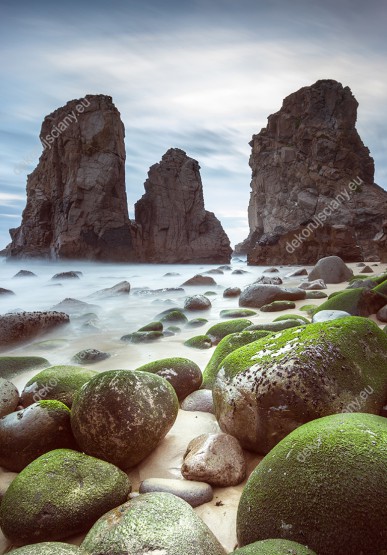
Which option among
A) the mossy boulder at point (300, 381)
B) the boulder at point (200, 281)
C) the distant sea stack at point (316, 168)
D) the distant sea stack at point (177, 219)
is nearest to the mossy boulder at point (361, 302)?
the mossy boulder at point (300, 381)

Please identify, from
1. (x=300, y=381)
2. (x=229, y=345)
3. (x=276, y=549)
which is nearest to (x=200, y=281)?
(x=229, y=345)

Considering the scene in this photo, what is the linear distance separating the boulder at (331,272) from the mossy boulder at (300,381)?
883cm

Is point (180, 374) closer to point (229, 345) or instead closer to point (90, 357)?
point (229, 345)

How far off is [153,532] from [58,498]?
64cm

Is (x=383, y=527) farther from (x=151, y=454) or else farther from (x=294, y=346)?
(x=151, y=454)

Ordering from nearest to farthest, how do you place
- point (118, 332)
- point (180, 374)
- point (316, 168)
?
point (180, 374)
point (118, 332)
point (316, 168)

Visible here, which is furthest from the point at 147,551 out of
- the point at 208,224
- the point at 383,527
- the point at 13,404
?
the point at 208,224

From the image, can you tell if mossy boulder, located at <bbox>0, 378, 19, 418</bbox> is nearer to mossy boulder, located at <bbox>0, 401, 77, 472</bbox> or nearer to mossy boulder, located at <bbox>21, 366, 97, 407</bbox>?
mossy boulder, located at <bbox>21, 366, 97, 407</bbox>

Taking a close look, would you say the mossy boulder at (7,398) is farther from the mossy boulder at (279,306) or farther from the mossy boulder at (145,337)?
the mossy boulder at (279,306)

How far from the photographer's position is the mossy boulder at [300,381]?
85.8 inches

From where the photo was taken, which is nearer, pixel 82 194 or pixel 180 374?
pixel 180 374

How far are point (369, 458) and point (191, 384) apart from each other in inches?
78.6

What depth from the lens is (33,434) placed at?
247cm

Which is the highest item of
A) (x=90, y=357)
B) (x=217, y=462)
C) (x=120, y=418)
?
(x=120, y=418)
